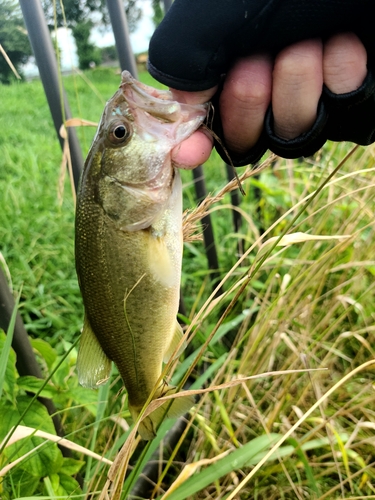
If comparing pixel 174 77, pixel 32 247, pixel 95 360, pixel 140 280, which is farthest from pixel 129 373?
pixel 32 247

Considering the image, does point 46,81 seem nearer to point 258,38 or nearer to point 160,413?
point 258,38

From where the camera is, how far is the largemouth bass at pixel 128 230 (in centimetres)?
80

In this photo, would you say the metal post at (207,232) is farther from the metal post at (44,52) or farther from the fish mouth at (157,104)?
the fish mouth at (157,104)

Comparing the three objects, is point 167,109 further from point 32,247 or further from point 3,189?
point 3,189

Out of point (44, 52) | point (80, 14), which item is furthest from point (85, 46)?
point (44, 52)

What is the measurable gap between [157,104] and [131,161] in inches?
4.6

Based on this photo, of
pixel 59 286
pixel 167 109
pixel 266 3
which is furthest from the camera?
pixel 59 286

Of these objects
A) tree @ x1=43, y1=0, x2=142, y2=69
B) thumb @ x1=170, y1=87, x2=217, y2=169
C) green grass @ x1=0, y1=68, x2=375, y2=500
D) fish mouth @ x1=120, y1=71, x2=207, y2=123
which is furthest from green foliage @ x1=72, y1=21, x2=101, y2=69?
thumb @ x1=170, y1=87, x2=217, y2=169

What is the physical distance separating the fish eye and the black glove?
166 mm

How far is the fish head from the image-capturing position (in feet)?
2.66

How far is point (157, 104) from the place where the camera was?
2.57 feet

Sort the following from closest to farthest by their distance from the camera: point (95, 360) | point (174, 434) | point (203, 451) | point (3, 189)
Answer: point (95, 360)
point (203, 451)
point (174, 434)
point (3, 189)

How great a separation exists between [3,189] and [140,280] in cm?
197

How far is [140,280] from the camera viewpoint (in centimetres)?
80
